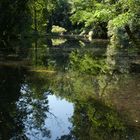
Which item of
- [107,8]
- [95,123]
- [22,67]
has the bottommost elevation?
[22,67]

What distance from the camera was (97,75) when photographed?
771 inches

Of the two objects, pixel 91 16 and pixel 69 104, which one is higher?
pixel 91 16

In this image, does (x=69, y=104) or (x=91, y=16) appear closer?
(x=69, y=104)

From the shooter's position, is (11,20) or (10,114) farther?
(11,20)

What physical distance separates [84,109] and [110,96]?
2184mm

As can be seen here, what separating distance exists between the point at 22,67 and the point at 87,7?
10329 mm

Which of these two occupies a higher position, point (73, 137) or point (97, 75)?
point (73, 137)

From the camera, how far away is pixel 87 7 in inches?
A: 1190

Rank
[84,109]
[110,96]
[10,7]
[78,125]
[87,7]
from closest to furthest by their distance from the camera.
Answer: [78,125], [84,109], [110,96], [87,7], [10,7]

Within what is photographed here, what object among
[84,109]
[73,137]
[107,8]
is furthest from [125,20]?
[73,137]

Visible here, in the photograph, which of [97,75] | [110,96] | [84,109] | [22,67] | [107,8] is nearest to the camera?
[84,109]

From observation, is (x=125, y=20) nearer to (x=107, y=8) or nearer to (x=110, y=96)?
(x=107, y=8)

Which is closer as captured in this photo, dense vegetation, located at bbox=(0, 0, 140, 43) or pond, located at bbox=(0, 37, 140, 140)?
pond, located at bbox=(0, 37, 140, 140)

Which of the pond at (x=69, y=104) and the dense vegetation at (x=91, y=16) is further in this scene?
the dense vegetation at (x=91, y=16)
